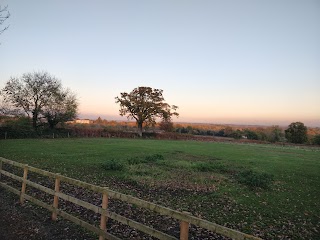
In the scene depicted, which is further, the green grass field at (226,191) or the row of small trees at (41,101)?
the row of small trees at (41,101)

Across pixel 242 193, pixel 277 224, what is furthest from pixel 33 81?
pixel 277 224

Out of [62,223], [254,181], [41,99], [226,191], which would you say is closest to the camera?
[62,223]

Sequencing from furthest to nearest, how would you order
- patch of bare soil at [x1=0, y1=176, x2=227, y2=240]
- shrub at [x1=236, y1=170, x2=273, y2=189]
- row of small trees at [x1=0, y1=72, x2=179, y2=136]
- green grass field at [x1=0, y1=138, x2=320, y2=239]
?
row of small trees at [x1=0, y1=72, x2=179, y2=136], shrub at [x1=236, y1=170, x2=273, y2=189], green grass field at [x1=0, y1=138, x2=320, y2=239], patch of bare soil at [x1=0, y1=176, x2=227, y2=240]

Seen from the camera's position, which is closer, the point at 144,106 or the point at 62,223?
the point at 62,223

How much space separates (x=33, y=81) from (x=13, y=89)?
13.7 feet

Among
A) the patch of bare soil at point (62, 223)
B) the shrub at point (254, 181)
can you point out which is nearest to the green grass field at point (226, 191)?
the shrub at point (254, 181)

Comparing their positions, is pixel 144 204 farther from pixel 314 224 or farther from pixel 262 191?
pixel 262 191

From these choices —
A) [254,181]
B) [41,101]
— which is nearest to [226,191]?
[254,181]

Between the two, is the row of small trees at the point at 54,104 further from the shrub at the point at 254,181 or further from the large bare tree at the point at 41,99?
the shrub at the point at 254,181

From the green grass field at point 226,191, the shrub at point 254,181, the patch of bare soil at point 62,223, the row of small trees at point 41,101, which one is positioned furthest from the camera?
the row of small trees at point 41,101

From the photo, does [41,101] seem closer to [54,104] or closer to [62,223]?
[54,104]

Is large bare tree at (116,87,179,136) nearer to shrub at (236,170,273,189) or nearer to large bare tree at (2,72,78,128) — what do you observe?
large bare tree at (2,72,78,128)

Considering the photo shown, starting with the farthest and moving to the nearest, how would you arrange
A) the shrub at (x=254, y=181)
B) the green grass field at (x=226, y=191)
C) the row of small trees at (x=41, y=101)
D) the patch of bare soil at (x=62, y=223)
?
1. the row of small trees at (x=41, y=101)
2. the shrub at (x=254, y=181)
3. the green grass field at (x=226, y=191)
4. the patch of bare soil at (x=62, y=223)

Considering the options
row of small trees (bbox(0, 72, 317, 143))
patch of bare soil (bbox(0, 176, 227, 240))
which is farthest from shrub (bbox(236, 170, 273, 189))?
row of small trees (bbox(0, 72, 317, 143))
